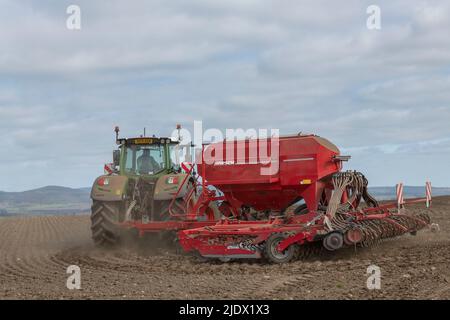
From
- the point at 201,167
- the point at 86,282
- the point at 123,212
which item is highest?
the point at 201,167

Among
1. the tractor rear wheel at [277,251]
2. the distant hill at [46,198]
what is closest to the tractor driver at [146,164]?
the tractor rear wheel at [277,251]

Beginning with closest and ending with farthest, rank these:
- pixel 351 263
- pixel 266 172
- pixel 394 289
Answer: pixel 394 289, pixel 351 263, pixel 266 172

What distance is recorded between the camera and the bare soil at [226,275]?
288 inches

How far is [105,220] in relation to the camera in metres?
12.1

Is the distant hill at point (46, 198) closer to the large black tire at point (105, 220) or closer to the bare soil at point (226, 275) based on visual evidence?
the large black tire at point (105, 220)

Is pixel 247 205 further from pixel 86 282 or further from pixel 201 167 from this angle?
pixel 86 282

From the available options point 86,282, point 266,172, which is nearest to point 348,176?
point 266,172

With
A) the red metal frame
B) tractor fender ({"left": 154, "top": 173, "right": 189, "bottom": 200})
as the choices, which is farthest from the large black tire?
the red metal frame

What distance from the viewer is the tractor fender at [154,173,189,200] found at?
39.4 feet

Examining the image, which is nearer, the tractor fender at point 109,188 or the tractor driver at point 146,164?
the tractor fender at point 109,188

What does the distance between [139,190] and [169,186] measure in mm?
779

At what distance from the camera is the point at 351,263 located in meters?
9.34

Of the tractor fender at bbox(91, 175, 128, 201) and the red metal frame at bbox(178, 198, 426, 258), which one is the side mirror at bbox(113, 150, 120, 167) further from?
the red metal frame at bbox(178, 198, 426, 258)
